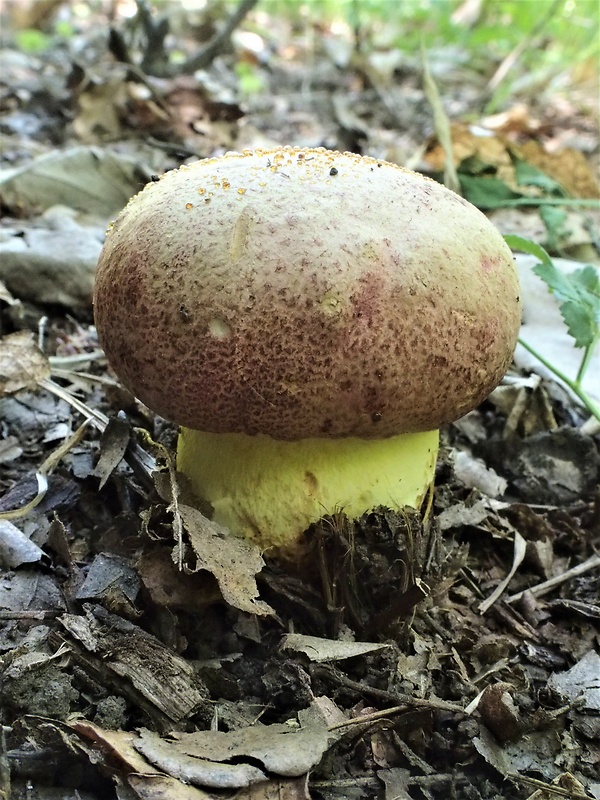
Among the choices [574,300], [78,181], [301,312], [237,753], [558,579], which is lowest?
[558,579]

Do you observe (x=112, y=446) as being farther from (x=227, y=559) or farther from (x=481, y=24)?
(x=481, y=24)

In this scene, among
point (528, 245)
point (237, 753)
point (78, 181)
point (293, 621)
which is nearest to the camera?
point (237, 753)

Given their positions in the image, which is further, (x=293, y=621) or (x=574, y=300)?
(x=574, y=300)

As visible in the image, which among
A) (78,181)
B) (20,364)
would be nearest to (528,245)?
(20,364)

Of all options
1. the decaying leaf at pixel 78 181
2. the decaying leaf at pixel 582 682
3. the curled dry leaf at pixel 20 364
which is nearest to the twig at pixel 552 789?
the decaying leaf at pixel 582 682

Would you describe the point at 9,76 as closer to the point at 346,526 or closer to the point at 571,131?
the point at 571,131

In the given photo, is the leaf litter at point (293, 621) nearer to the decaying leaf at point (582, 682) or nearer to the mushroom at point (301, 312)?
the decaying leaf at point (582, 682)

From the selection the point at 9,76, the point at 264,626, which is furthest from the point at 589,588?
the point at 9,76

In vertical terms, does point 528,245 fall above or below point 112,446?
above
